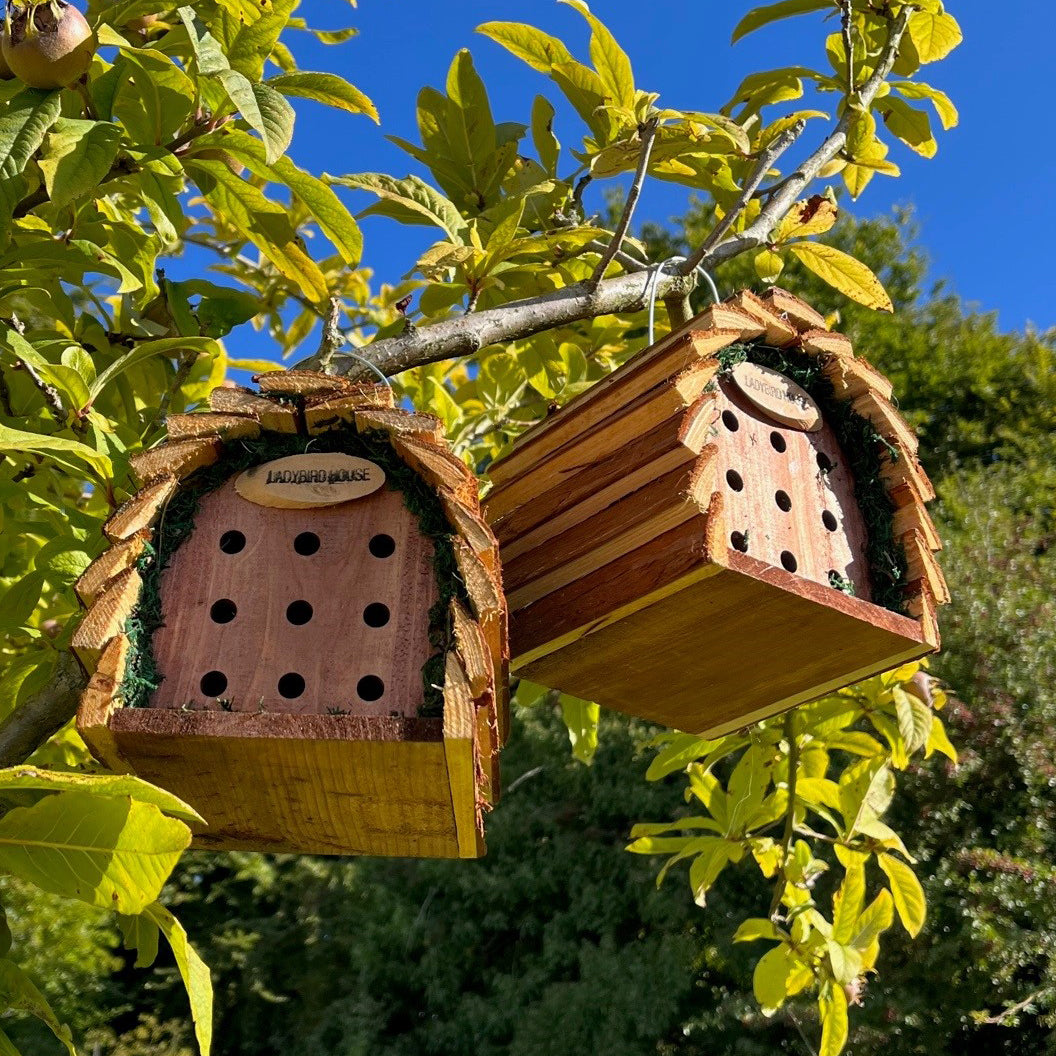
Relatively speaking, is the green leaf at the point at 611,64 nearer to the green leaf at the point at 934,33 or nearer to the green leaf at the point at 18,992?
the green leaf at the point at 934,33

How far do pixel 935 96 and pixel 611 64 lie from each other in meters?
0.48

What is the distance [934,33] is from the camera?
146cm

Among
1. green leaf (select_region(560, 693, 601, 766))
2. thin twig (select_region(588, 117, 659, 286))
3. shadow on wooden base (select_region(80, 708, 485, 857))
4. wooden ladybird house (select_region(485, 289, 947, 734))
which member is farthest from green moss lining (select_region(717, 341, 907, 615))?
green leaf (select_region(560, 693, 601, 766))

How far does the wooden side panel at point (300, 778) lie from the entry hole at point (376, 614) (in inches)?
4.5

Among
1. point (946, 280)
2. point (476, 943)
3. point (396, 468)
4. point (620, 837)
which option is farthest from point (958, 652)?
point (946, 280)

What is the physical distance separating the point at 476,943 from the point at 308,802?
5.44 m

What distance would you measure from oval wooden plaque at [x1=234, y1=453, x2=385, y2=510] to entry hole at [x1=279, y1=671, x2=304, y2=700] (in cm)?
14

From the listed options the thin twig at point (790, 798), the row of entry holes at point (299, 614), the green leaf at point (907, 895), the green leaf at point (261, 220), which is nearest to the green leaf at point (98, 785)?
the row of entry holes at point (299, 614)

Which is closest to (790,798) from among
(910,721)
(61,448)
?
(910,721)

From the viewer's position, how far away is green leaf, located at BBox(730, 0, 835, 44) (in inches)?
56.2

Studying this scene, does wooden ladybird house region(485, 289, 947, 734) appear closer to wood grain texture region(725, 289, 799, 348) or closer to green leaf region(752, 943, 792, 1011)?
wood grain texture region(725, 289, 799, 348)

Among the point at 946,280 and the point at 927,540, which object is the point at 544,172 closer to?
the point at 927,540

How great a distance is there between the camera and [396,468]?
1005 mm

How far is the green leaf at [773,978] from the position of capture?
1677 mm
